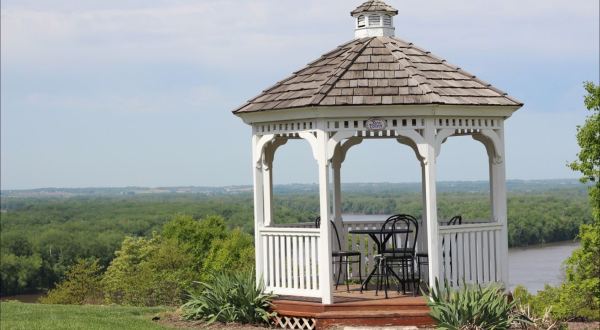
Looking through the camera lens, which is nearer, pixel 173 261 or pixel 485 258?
pixel 485 258

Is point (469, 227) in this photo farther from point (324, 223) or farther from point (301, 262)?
point (301, 262)

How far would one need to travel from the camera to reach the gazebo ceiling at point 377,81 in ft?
37.8

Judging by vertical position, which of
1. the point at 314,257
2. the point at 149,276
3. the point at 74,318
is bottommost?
the point at 149,276

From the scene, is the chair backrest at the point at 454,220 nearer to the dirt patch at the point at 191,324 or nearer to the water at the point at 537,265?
the dirt patch at the point at 191,324

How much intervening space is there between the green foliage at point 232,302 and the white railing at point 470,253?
8.06ft

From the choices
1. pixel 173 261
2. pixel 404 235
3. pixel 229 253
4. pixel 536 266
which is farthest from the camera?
pixel 536 266

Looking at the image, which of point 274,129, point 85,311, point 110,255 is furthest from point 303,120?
point 110,255

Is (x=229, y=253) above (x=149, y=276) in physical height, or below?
above

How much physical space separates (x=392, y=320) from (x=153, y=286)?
29494 mm

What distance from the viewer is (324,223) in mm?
11516

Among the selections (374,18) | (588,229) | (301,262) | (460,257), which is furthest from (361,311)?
(588,229)

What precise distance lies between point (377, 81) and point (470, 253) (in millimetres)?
2729

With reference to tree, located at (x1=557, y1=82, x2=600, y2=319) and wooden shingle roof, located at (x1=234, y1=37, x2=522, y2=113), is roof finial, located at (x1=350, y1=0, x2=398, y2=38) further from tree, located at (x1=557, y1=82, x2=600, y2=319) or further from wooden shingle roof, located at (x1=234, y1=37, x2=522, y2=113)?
tree, located at (x1=557, y1=82, x2=600, y2=319)

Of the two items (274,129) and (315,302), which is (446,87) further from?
(315,302)
